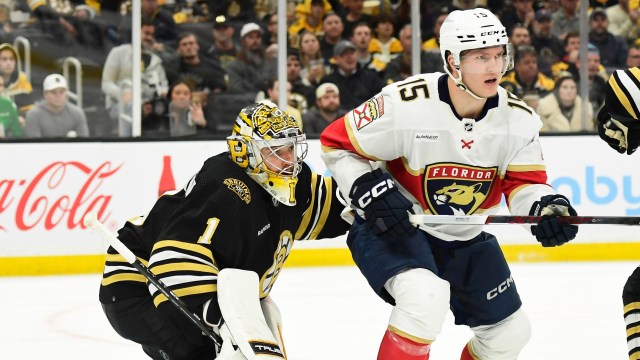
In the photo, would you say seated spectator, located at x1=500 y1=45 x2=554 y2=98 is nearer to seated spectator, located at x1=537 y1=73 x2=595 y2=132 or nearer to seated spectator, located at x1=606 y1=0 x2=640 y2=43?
seated spectator, located at x1=537 y1=73 x2=595 y2=132

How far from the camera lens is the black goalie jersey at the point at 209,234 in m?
3.02

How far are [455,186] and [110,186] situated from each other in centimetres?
359

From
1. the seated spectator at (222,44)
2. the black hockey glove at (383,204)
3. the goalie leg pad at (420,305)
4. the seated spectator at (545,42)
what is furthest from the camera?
the seated spectator at (545,42)

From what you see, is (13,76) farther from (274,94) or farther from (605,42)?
(605,42)

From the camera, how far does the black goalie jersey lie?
302 centimetres

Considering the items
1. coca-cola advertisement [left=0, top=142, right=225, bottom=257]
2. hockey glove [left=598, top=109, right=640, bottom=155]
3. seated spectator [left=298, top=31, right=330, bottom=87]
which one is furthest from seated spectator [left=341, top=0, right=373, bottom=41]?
hockey glove [left=598, top=109, right=640, bottom=155]

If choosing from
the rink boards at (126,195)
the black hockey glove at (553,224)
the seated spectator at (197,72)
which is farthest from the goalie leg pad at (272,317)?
the seated spectator at (197,72)

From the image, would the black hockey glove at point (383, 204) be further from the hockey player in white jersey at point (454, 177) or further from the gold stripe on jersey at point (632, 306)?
the gold stripe on jersey at point (632, 306)

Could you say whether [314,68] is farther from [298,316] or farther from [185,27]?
[298,316]

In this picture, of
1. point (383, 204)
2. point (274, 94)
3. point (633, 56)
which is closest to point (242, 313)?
point (383, 204)

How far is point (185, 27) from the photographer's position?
7.14 meters

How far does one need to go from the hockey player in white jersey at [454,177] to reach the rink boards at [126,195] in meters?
3.36

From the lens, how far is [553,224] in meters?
3.09

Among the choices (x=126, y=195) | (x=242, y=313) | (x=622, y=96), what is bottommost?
(x=126, y=195)
